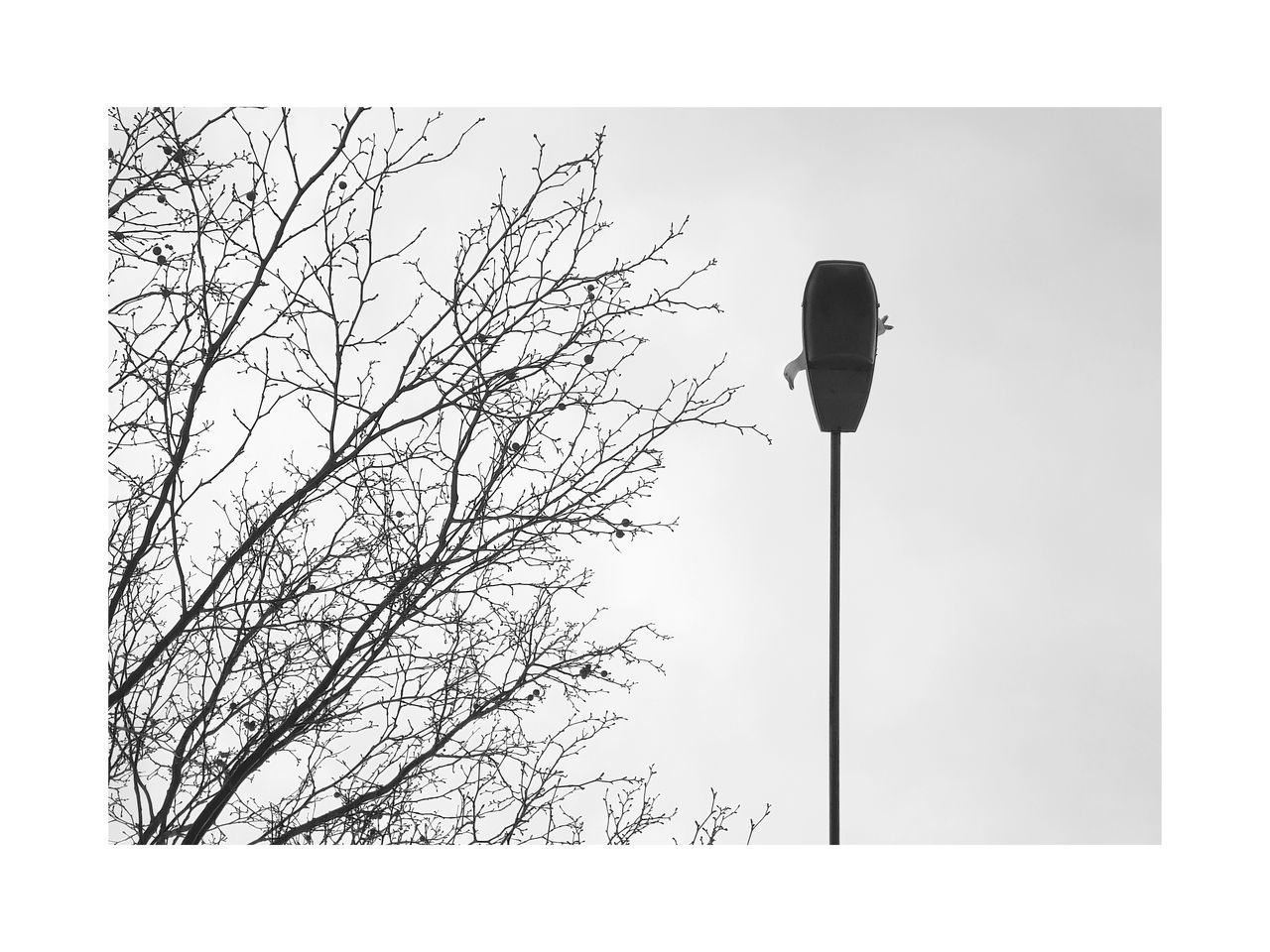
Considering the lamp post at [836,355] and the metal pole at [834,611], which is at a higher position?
the lamp post at [836,355]

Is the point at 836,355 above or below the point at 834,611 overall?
above

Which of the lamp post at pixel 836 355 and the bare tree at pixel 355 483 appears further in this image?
the bare tree at pixel 355 483

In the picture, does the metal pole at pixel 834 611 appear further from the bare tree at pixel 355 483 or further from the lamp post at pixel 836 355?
the bare tree at pixel 355 483

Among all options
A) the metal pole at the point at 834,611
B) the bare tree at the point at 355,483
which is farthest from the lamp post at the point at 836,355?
the bare tree at the point at 355,483

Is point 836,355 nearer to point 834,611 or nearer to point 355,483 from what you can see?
point 834,611

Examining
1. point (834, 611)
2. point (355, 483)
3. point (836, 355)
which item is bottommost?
point (834, 611)

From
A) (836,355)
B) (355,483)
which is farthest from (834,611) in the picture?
(355,483)
